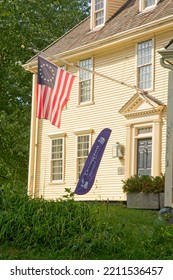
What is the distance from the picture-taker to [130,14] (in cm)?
2500

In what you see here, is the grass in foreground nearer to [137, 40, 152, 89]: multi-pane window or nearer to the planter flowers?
the planter flowers

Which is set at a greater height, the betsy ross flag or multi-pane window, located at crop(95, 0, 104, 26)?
multi-pane window, located at crop(95, 0, 104, 26)

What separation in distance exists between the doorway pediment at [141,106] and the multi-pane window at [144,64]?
0.46 m

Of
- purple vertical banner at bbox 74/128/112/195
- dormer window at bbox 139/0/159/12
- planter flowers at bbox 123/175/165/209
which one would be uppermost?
dormer window at bbox 139/0/159/12

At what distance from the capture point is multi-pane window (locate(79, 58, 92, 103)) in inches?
1017

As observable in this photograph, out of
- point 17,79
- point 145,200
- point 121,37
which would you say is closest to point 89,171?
point 145,200

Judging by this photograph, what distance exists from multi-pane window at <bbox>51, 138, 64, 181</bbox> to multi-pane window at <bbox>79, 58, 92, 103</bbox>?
1.92m

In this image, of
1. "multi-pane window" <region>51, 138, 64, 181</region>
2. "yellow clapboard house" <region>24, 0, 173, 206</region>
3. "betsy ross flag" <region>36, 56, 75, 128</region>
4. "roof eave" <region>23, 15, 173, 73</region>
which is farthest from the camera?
"multi-pane window" <region>51, 138, 64, 181</region>

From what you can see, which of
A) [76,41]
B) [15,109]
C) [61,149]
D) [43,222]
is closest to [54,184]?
[61,149]

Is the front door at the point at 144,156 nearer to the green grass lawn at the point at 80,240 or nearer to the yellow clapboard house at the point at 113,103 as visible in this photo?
the yellow clapboard house at the point at 113,103

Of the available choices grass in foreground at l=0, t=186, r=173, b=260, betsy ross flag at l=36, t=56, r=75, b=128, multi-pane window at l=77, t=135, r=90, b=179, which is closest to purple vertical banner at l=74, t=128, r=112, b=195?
grass in foreground at l=0, t=186, r=173, b=260

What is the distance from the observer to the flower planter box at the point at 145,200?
19564mm

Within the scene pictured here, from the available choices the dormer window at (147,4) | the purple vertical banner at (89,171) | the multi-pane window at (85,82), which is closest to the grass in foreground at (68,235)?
the purple vertical banner at (89,171)
